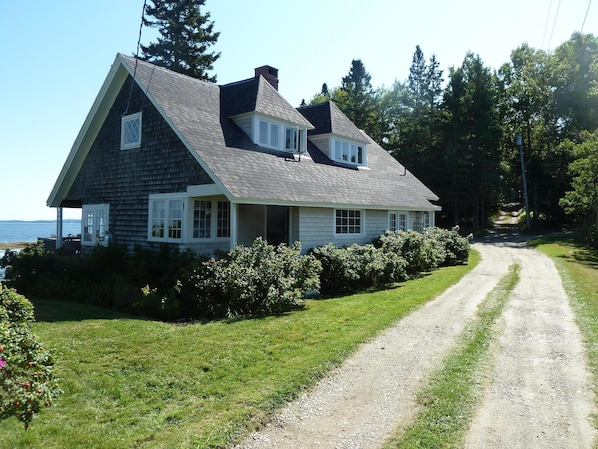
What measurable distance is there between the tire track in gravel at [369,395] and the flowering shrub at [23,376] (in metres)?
1.90

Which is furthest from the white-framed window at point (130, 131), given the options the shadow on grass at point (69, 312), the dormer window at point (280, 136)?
the shadow on grass at point (69, 312)

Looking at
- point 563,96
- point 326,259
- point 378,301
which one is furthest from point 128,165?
point 563,96

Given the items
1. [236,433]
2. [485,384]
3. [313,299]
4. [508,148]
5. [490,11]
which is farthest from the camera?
[508,148]

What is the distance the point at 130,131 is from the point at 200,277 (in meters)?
8.39

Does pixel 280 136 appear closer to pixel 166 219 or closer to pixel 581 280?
pixel 166 219

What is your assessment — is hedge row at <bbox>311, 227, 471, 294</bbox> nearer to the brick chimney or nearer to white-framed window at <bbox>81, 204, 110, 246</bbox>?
white-framed window at <bbox>81, 204, 110, 246</bbox>

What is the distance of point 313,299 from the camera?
11.8 metres

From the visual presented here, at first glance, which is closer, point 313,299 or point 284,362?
point 284,362

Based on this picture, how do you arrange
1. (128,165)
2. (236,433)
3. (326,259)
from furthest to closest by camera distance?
(128,165) < (326,259) < (236,433)

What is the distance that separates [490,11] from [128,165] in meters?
12.8

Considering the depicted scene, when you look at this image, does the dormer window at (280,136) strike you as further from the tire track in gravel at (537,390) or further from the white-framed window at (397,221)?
the tire track in gravel at (537,390)

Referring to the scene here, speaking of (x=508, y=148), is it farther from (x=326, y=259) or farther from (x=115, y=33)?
(x=115, y=33)

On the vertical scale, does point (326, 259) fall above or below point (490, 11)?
below

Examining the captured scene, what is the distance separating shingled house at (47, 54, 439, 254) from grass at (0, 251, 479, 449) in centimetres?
449
